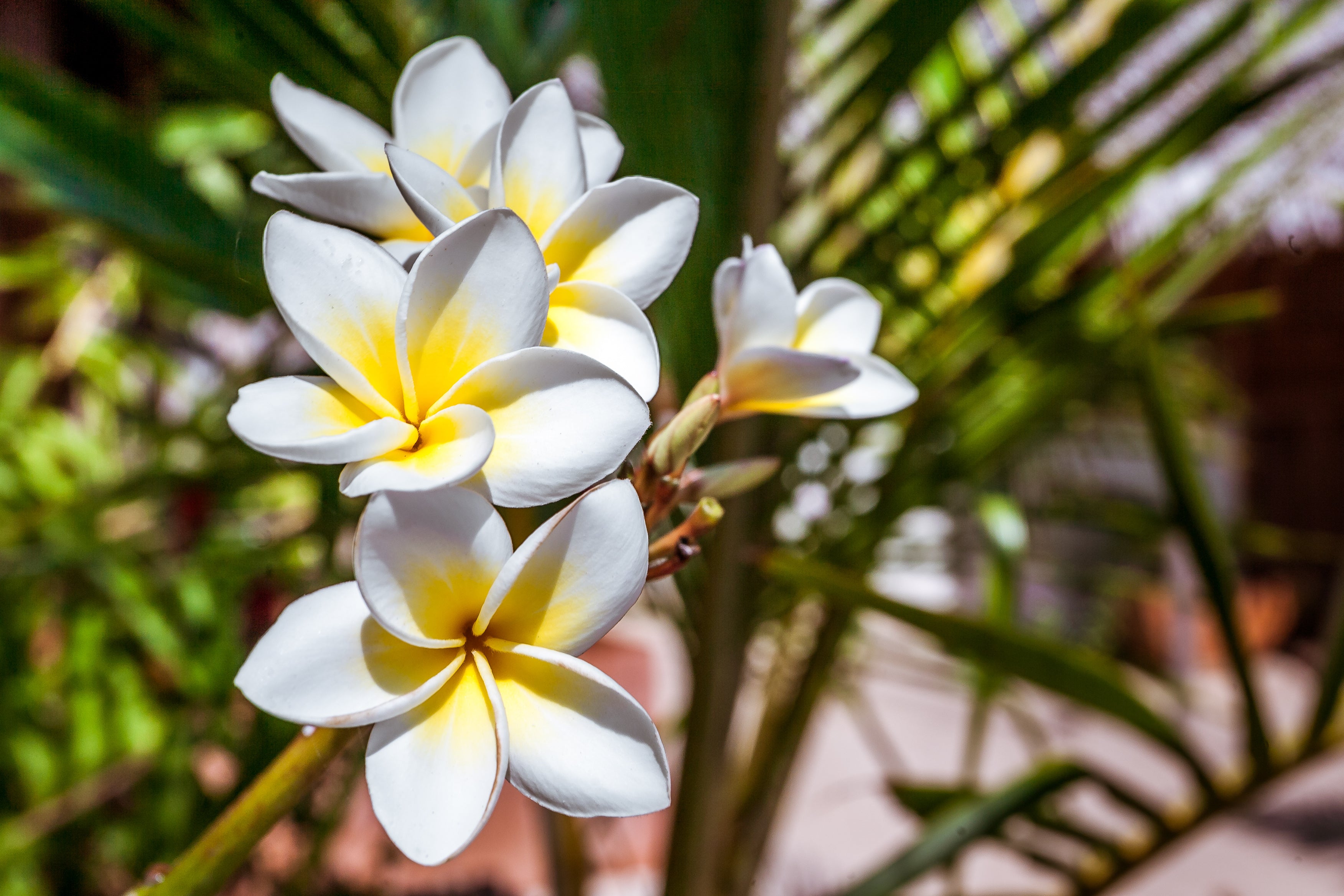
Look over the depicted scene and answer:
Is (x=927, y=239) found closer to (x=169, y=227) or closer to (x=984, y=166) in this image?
(x=984, y=166)

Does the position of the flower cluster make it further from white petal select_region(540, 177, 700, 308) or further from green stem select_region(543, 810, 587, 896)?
green stem select_region(543, 810, 587, 896)

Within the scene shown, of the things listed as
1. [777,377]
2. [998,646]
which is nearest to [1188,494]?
[998,646]

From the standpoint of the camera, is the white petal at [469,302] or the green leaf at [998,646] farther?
the green leaf at [998,646]

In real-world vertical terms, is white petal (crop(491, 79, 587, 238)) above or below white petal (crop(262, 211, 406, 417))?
above

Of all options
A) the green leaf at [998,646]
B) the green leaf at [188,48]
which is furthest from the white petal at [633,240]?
the green leaf at [188,48]

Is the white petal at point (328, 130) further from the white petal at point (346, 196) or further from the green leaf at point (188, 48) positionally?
the green leaf at point (188, 48)

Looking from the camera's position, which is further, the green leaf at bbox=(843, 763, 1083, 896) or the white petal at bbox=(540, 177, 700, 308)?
the green leaf at bbox=(843, 763, 1083, 896)

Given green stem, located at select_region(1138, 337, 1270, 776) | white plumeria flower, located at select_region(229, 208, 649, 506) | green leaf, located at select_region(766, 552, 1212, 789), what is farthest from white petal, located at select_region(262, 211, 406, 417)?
green stem, located at select_region(1138, 337, 1270, 776)

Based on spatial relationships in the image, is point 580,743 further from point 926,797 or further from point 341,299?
point 926,797
